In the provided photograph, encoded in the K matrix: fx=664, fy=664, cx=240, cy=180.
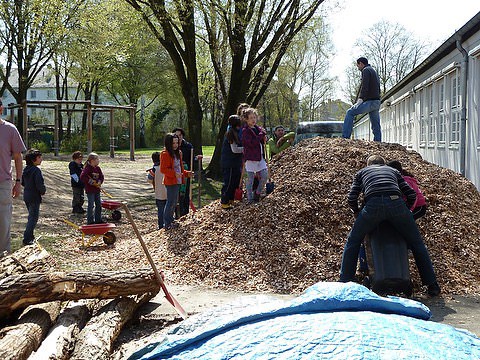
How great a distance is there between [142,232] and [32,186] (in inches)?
120

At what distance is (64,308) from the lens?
6.43 metres

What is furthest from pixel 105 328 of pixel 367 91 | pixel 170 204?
pixel 367 91

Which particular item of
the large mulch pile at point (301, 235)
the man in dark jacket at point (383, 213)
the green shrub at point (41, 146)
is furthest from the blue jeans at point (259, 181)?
the green shrub at point (41, 146)

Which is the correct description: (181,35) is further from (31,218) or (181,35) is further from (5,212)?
(5,212)

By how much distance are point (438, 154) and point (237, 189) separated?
11.0 m

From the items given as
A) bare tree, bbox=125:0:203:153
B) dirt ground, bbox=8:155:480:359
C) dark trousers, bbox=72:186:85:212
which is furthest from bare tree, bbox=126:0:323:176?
dark trousers, bbox=72:186:85:212

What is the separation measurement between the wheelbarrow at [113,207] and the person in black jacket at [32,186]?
11.1 feet

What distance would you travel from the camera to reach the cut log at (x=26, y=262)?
7.09 metres

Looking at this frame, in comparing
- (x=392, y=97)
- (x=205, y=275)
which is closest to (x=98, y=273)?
(x=205, y=275)

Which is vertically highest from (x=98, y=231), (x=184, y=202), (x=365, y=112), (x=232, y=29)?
(x=232, y=29)

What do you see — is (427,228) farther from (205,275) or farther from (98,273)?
(98,273)

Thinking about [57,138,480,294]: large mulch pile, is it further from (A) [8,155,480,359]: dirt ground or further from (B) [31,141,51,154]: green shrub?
(B) [31,141,51,154]: green shrub

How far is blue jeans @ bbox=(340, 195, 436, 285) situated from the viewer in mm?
7410

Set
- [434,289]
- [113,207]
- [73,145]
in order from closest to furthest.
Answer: [434,289] → [113,207] → [73,145]
